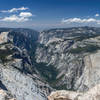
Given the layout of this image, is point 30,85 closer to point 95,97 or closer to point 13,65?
point 13,65

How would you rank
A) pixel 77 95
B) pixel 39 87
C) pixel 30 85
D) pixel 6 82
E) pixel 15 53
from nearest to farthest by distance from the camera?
pixel 77 95 → pixel 6 82 → pixel 30 85 → pixel 39 87 → pixel 15 53

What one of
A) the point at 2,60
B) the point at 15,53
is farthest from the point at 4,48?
the point at 2,60

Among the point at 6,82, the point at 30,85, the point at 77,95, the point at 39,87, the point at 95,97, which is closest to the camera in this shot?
the point at 95,97

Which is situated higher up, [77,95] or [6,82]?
[77,95]

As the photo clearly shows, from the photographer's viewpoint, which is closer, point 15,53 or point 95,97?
point 95,97

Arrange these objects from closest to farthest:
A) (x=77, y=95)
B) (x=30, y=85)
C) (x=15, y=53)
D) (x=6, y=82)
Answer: (x=77, y=95)
(x=6, y=82)
(x=30, y=85)
(x=15, y=53)

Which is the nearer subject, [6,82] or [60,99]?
[60,99]

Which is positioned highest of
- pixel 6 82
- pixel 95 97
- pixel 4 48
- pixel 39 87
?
pixel 95 97

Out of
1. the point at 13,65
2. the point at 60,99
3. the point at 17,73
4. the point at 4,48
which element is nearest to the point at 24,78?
the point at 17,73

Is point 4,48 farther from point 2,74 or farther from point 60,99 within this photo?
point 60,99
